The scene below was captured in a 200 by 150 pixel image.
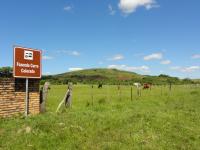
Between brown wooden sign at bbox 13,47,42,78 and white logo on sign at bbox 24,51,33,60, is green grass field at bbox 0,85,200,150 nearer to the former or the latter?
brown wooden sign at bbox 13,47,42,78

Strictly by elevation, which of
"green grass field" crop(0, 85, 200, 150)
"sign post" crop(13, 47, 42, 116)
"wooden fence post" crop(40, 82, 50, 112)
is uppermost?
"sign post" crop(13, 47, 42, 116)

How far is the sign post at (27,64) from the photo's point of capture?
48.7ft

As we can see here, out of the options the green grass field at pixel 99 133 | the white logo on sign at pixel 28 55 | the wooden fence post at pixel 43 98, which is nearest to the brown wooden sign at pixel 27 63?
the white logo on sign at pixel 28 55

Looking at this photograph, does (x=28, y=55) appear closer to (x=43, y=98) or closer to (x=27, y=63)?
(x=27, y=63)

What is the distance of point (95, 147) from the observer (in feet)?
32.6

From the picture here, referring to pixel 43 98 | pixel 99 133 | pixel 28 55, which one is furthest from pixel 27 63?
pixel 99 133

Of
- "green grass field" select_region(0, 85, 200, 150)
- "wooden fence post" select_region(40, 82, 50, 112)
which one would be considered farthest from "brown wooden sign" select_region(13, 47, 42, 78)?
"green grass field" select_region(0, 85, 200, 150)

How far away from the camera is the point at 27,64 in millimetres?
15398

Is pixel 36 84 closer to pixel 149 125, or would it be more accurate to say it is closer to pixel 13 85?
pixel 13 85

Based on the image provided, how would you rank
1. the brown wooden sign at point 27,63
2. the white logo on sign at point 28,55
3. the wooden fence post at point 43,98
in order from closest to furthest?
the brown wooden sign at point 27,63
the white logo on sign at point 28,55
the wooden fence post at point 43,98

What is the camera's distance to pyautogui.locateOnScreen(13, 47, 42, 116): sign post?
48.7 feet

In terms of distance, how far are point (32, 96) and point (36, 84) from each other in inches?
25.5

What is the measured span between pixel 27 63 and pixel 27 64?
0.16 ft

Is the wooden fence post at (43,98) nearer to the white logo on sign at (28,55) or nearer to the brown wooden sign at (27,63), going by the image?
the brown wooden sign at (27,63)
